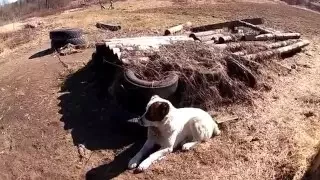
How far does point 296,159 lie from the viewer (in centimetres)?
580

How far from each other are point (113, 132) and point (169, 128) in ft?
3.93

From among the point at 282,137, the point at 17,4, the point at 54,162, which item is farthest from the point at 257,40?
the point at 17,4

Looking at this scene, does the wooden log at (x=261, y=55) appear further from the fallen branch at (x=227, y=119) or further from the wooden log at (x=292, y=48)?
the fallen branch at (x=227, y=119)

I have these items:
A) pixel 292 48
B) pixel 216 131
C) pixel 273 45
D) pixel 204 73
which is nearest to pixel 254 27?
pixel 292 48

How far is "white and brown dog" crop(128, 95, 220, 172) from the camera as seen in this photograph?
575cm

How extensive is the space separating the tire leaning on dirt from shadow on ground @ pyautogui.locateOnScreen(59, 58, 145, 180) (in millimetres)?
181

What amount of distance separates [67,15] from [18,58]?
542cm

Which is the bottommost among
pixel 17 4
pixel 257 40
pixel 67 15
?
pixel 17 4

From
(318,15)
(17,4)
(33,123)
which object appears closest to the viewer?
(33,123)

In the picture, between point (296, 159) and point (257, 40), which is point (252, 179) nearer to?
point (296, 159)

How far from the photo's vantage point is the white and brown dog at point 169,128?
575 centimetres

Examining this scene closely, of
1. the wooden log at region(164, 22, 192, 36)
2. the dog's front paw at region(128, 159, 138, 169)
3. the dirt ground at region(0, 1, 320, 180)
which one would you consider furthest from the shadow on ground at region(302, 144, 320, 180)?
the wooden log at region(164, 22, 192, 36)

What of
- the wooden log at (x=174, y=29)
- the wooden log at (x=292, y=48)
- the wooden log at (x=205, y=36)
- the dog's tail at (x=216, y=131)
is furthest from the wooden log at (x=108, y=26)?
the dog's tail at (x=216, y=131)

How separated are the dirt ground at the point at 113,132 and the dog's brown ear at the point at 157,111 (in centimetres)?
60
